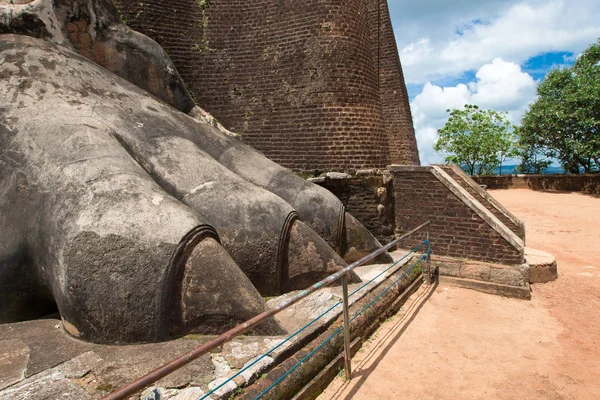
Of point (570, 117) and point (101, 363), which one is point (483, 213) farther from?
point (570, 117)

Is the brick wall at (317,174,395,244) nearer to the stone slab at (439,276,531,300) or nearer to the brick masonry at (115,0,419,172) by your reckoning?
Result: the brick masonry at (115,0,419,172)

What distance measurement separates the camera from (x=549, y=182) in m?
21.3

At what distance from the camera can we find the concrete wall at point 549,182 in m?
19.5

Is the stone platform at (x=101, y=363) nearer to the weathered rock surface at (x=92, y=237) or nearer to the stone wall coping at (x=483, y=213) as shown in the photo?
the weathered rock surface at (x=92, y=237)

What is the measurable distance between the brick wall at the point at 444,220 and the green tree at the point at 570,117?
16.9 m

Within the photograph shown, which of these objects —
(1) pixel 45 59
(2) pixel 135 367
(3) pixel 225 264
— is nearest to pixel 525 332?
(3) pixel 225 264

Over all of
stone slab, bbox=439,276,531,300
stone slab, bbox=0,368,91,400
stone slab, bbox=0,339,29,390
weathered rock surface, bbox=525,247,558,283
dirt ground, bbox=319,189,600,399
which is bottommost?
dirt ground, bbox=319,189,600,399

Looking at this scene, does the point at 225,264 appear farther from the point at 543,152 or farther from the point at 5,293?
the point at 543,152

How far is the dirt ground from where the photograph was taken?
380 centimetres

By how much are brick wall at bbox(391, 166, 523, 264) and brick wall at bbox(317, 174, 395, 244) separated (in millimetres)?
363

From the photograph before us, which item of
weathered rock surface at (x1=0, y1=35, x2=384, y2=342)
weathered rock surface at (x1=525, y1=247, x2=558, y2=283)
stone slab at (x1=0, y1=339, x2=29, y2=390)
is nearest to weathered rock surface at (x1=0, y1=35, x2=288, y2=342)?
weathered rock surface at (x1=0, y1=35, x2=384, y2=342)

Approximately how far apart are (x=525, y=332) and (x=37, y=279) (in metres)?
5.72

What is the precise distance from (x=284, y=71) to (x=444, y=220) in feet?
16.3

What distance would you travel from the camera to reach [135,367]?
2.82 m
